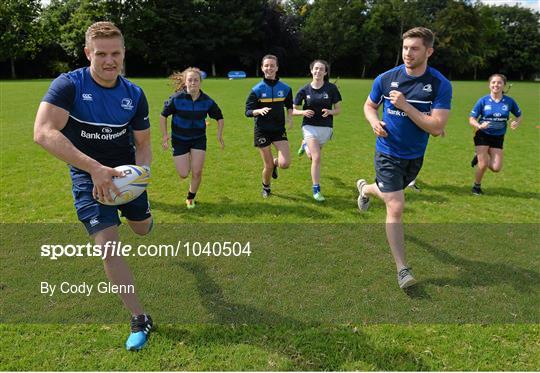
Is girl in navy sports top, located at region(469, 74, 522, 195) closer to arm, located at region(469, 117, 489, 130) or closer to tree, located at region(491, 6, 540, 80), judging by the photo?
arm, located at region(469, 117, 489, 130)

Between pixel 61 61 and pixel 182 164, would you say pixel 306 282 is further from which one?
pixel 61 61

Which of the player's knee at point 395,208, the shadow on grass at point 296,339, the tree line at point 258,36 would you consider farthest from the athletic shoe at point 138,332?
the tree line at point 258,36

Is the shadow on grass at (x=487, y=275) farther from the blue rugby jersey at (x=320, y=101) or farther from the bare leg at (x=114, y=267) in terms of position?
the blue rugby jersey at (x=320, y=101)

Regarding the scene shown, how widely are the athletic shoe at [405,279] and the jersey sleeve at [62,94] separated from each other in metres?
3.42

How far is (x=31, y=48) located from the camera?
4925 cm

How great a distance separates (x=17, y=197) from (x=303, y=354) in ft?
19.4

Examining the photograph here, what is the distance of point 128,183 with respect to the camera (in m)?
3.42

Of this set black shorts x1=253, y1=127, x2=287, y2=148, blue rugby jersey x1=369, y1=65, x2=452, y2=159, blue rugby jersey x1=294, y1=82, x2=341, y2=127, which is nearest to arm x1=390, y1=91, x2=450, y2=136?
blue rugby jersey x1=369, y1=65, x2=452, y2=159

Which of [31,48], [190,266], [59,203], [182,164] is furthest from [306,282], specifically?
[31,48]

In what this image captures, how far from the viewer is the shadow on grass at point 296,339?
3.30 m

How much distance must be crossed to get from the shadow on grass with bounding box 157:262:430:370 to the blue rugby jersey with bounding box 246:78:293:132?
3876 mm

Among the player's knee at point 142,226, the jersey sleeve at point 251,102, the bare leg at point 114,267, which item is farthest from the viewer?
the jersey sleeve at point 251,102

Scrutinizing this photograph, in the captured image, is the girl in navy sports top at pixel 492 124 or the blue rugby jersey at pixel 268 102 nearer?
the blue rugby jersey at pixel 268 102

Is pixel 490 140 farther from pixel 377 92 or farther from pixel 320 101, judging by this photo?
pixel 377 92
